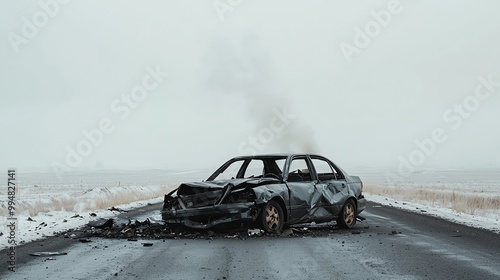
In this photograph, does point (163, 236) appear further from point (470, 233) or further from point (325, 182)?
point (470, 233)

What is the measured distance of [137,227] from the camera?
41.2 ft

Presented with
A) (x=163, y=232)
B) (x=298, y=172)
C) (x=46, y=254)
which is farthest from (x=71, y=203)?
(x=46, y=254)

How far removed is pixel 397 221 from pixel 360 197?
5.81 feet

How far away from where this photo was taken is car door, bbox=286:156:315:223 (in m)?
12.3

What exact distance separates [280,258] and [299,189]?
4022 mm

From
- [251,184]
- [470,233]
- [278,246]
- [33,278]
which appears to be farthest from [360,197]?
[33,278]

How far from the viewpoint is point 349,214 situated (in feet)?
45.6

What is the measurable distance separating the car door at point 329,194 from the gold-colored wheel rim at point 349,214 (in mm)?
257

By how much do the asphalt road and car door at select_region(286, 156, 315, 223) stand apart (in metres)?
0.49

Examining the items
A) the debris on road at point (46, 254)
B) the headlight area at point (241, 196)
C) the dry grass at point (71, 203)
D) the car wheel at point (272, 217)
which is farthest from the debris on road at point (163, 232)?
the dry grass at point (71, 203)

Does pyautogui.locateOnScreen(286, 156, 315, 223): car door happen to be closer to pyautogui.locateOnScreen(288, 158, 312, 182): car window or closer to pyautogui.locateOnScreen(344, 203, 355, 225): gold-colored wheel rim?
pyautogui.locateOnScreen(288, 158, 312, 182): car window

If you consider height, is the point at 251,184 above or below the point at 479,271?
above

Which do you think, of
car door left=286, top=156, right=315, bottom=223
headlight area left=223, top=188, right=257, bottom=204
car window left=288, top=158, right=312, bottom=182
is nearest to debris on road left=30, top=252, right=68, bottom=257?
headlight area left=223, top=188, right=257, bottom=204

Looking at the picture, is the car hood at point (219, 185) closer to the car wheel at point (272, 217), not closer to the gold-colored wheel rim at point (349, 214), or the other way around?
the car wheel at point (272, 217)
